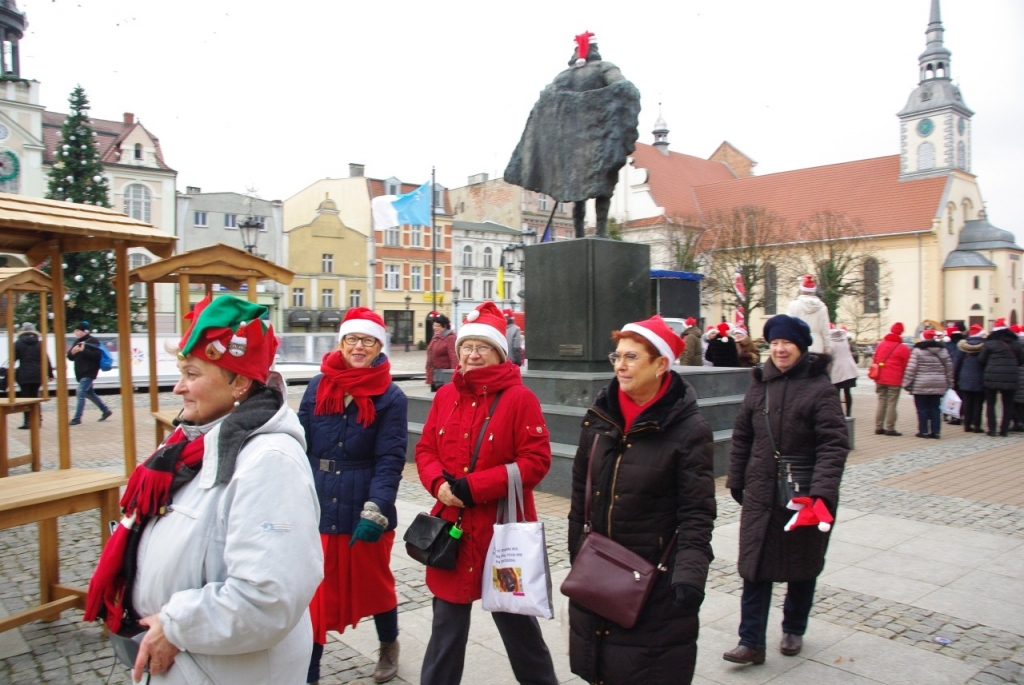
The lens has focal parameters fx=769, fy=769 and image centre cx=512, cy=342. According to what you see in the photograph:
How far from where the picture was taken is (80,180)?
3058 cm

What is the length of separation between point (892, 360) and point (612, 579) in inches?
472

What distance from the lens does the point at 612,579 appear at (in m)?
2.88

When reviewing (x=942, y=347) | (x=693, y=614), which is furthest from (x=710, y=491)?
(x=942, y=347)

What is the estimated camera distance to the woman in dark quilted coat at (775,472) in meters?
3.95

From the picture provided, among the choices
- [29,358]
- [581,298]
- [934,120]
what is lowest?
[29,358]

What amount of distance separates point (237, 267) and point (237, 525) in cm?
880

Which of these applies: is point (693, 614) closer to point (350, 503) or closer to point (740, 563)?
point (740, 563)

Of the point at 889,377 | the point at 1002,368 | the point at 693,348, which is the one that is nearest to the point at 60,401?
the point at 693,348

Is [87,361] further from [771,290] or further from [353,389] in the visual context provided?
[771,290]

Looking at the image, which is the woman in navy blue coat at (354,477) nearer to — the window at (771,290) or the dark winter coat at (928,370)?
the dark winter coat at (928,370)

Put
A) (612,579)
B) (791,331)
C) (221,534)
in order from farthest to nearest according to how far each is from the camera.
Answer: (791,331) → (612,579) → (221,534)

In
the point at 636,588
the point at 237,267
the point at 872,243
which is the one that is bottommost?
the point at 636,588

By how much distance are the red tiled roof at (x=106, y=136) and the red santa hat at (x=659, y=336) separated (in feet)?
148

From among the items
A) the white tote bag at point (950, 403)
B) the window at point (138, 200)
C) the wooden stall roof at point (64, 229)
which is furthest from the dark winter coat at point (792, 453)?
the window at point (138, 200)
